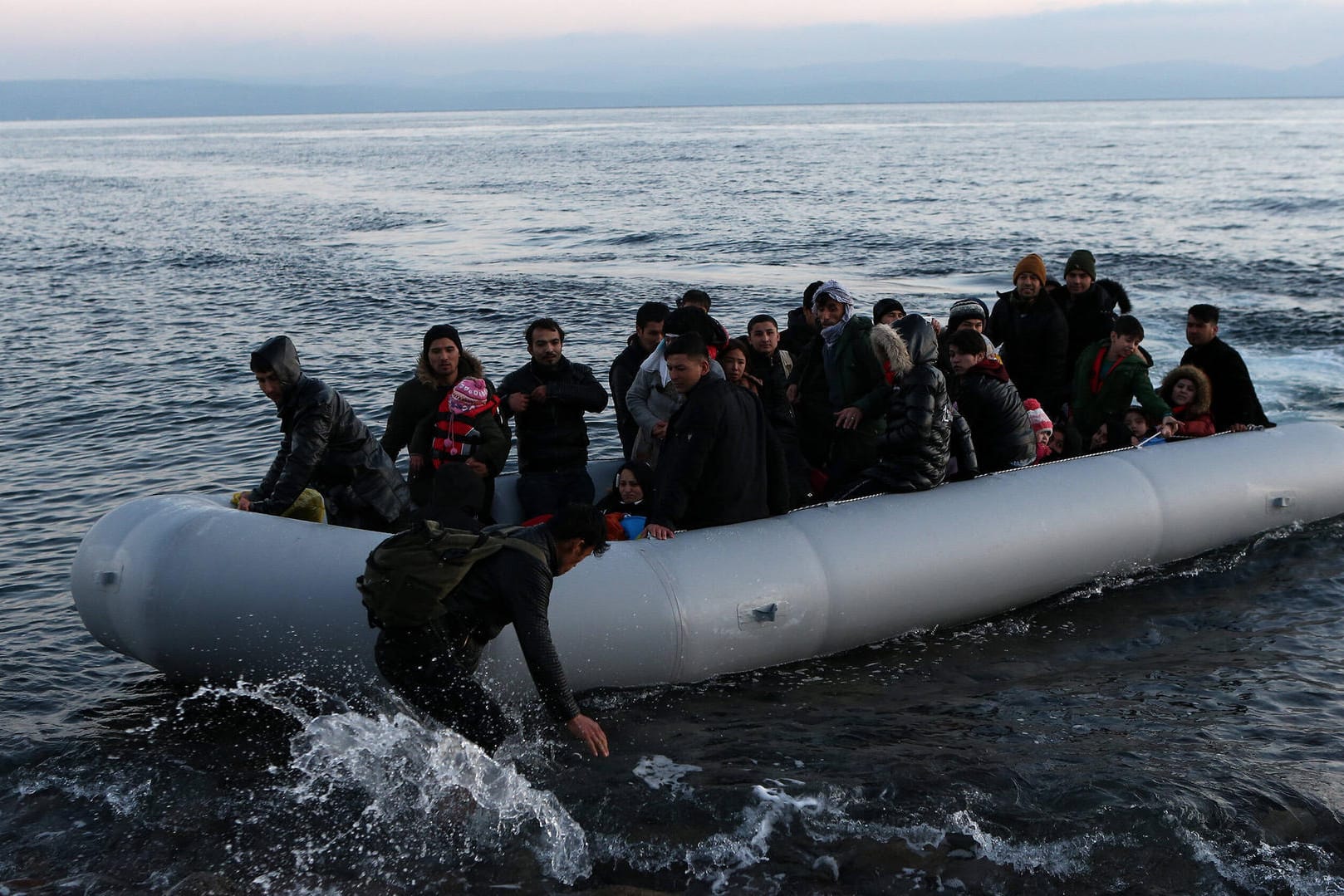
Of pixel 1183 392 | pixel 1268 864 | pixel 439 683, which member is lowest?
pixel 1268 864

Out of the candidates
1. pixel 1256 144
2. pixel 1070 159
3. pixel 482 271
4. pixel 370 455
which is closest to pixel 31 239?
pixel 482 271

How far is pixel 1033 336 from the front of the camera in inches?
319

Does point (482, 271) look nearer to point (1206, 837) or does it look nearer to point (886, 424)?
point (886, 424)

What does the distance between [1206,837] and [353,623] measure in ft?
11.6

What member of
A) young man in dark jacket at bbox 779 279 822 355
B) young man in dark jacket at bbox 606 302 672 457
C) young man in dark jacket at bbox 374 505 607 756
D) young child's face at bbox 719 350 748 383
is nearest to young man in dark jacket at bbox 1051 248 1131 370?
young man in dark jacket at bbox 779 279 822 355

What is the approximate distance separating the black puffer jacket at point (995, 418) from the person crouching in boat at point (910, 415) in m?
0.34

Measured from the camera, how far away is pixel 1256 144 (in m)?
62.0

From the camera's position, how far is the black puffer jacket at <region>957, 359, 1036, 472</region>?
6598mm

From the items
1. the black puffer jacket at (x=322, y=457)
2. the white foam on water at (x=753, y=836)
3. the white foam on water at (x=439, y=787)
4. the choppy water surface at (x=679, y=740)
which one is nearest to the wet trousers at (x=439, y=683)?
the white foam on water at (x=439, y=787)

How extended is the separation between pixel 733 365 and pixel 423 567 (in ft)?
9.75

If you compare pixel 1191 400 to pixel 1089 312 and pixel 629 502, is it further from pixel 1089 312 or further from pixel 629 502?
pixel 629 502

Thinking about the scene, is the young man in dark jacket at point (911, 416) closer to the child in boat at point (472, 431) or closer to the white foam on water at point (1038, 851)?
the child in boat at point (472, 431)

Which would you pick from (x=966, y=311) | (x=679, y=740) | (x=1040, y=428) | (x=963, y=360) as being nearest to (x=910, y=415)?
(x=963, y=360)

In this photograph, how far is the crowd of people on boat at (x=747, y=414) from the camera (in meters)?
5.43
